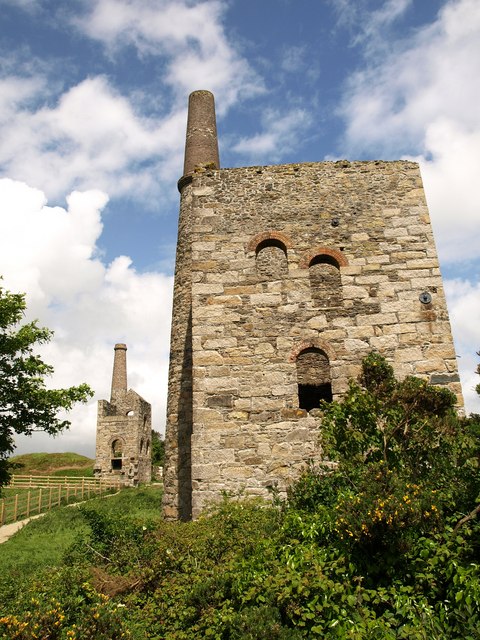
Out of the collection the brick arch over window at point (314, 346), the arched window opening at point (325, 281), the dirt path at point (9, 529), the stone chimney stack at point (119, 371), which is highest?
the stone chimney stack at point (119, 371)

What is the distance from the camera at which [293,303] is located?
29.3 feet

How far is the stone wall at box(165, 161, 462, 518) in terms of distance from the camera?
27.1 feet

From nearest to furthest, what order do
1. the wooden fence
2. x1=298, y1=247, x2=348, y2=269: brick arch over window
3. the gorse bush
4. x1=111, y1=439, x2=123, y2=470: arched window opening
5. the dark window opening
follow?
the gorse bush, x1=298, y1=247, x2=348, y2=269: brick arch over window, the dark window opening, the wooden fence, x1=111, y1=439, x2=123, y2=470: arched window opening

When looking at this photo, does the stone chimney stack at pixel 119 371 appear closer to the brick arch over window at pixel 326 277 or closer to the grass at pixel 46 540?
the grass at pixel 46 540

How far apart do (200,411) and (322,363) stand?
2441 millimetres

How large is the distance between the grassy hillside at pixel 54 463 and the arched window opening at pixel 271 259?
3540cm

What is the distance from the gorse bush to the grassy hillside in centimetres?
3671

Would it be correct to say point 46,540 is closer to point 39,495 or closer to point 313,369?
point 39,495

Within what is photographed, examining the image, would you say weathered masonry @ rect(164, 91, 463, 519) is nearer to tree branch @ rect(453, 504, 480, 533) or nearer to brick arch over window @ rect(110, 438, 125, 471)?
tree branch @ rect(453, 504, 480, 533)

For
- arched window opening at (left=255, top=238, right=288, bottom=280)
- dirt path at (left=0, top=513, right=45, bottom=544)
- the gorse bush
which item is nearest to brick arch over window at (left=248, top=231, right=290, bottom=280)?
arched window opening at (left=255, top=238, right=288, bottom=280)

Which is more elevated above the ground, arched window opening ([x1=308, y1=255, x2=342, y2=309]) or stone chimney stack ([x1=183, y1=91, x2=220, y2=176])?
stone chimney stack ([x1=183, y1=91, x2=220, y2=176])

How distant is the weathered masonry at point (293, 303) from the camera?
Answer: 827 cm

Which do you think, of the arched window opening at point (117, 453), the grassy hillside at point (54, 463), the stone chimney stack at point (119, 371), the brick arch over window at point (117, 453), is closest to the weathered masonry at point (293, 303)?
the brick arch over window at point (117, 453)

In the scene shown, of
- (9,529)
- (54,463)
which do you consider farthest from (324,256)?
(54,463)
